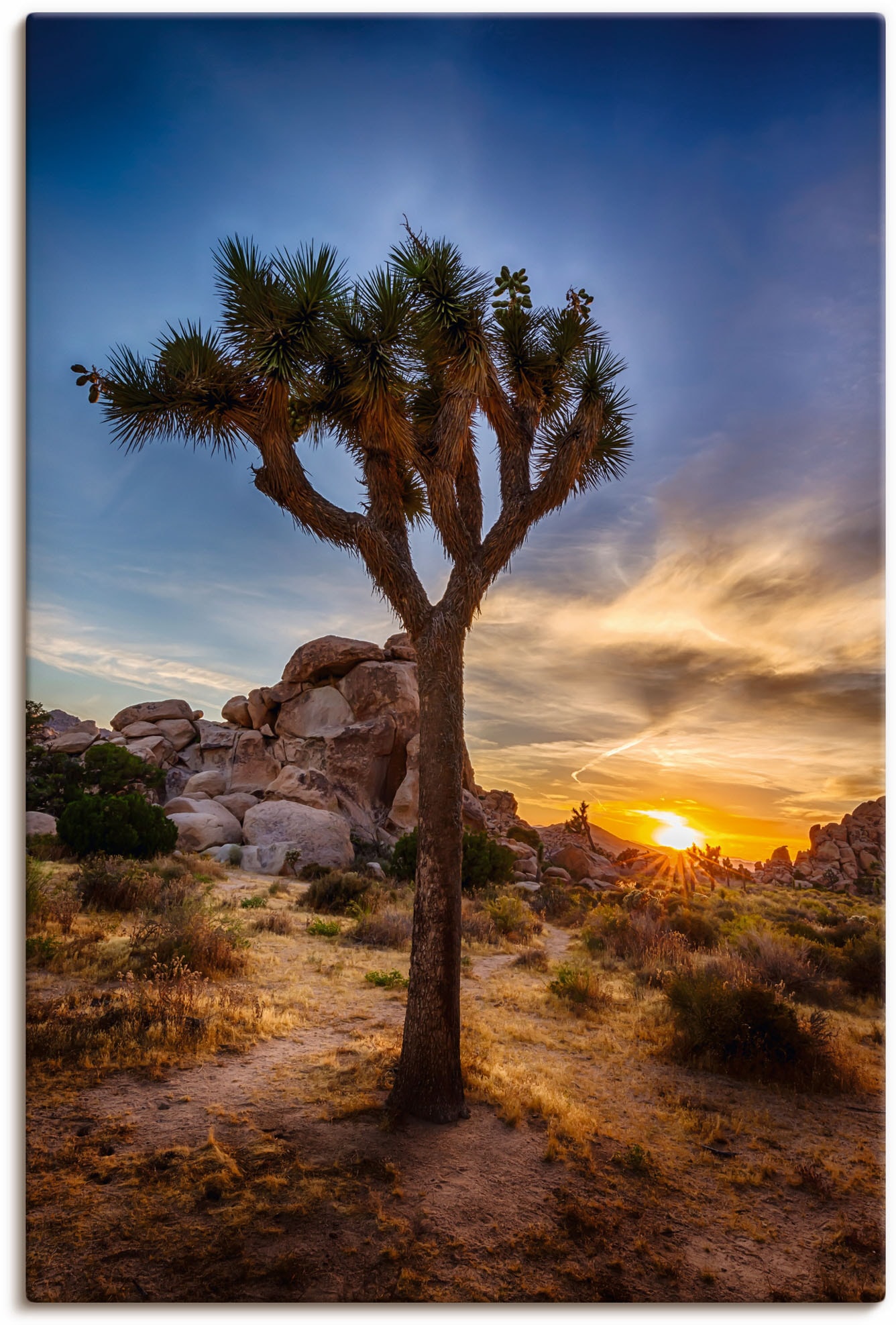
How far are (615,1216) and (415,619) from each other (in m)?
4.06

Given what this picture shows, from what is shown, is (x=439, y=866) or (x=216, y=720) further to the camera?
(x=216, y=720)

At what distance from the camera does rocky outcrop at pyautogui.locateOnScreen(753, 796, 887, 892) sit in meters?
5.21

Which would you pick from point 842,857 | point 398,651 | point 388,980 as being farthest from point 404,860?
point 398,651

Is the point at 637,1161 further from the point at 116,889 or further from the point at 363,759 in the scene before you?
the point at 363,759

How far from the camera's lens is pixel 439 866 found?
16.0ft

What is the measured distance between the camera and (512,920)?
1278 cm

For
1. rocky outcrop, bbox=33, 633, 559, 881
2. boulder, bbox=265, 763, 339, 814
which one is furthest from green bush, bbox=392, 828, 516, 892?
boulder, bbox=265, 763, 339, 814

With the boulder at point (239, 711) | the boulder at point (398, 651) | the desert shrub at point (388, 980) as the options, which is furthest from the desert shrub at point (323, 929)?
the boulder at point (239, 711)

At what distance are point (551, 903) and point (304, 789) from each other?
36.0 feet

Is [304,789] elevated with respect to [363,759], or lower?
lower

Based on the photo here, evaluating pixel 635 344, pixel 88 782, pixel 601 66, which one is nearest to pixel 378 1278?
pixel 635 344

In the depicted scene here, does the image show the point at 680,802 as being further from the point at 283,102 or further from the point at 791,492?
the point at 283,102

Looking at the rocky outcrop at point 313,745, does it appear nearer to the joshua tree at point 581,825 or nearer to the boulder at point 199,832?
the boulder at point 199,832

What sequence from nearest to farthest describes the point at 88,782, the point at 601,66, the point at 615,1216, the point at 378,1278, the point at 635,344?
the point at 378,1278 → the point at 615,1216 → the point at 601,66 → the point at 635,344 → the point at 88,782
